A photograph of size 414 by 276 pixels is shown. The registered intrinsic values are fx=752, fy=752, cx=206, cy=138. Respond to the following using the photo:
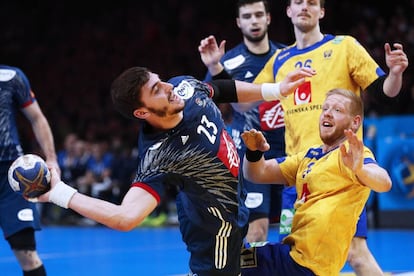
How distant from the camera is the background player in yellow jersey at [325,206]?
436 centimetres

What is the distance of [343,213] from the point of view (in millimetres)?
4363

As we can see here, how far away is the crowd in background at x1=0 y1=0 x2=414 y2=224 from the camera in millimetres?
17797

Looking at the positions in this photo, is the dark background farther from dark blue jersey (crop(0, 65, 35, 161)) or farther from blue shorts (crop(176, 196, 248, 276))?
blue shorts (crop(176, 196, 248, 276))

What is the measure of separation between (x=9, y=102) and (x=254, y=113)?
2185mm

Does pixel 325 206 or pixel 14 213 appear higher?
pixel 325 206

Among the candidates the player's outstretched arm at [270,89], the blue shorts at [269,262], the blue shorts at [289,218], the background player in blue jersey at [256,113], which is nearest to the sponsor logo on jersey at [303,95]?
the player's outstretched arm at [270,89]

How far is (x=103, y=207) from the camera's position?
3811 mm

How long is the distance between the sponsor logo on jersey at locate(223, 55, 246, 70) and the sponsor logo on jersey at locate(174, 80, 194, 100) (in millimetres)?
2493

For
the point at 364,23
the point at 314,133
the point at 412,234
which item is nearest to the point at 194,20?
the point at 364,23

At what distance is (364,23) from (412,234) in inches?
287

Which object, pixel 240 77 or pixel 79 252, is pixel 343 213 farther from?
pixel 79 252

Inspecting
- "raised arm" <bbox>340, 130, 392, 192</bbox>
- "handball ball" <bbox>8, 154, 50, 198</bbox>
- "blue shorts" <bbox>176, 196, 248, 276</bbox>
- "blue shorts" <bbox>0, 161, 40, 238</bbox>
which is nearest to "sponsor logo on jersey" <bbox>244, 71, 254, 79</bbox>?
"blue shorts" <bbox>0, 161, 40, 238</bbox>

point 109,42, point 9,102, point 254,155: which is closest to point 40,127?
point 9,102

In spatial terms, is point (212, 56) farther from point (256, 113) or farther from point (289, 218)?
point (256, 113)
